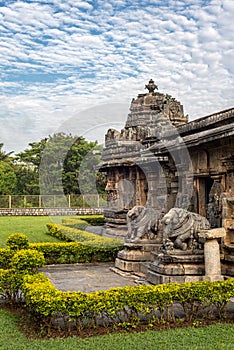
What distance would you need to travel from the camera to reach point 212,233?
9070mm

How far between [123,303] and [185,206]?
530cm

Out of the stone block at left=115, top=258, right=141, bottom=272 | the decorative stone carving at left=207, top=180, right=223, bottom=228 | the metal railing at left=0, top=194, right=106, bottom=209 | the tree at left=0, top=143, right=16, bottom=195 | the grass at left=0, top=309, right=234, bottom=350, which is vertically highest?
the tree at left=0, top=143, right=16, bottom=195

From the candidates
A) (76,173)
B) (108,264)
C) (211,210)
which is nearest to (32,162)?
(76,173)

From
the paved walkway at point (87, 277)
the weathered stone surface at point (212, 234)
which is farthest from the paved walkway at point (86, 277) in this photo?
the weathered stone surface at point (212, 234)

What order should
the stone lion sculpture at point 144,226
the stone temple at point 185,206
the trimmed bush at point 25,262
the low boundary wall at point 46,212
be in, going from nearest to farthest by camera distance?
the trimmed bush at point 25,262 < the stone temple at point 185,206 < the stone lion sculpture at point 144,226 < the low boundary wall at point 46,212

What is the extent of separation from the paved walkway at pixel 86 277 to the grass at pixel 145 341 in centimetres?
311

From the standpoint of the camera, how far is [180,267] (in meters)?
9.31

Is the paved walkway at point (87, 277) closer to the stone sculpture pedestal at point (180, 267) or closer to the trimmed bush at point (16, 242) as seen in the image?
the stone sculpture pedestal at point (180, 267)

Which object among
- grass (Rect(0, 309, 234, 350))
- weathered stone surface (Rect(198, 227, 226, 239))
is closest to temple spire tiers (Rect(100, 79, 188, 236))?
weathered stone surface (Rect(198, 227, 226, 239))

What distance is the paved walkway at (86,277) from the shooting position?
1004cm

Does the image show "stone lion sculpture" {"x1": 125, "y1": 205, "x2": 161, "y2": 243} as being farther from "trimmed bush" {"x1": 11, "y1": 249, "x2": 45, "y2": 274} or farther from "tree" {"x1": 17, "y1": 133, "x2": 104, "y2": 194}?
"tree" {"x1": 17, "y1": 133, "x2": 104, "y2": 194}

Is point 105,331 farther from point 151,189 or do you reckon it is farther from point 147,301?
point 151,189

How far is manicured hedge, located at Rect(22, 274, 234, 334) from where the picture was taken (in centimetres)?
668

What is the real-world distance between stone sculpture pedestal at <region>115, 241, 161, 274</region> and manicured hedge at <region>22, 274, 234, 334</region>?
393cm
